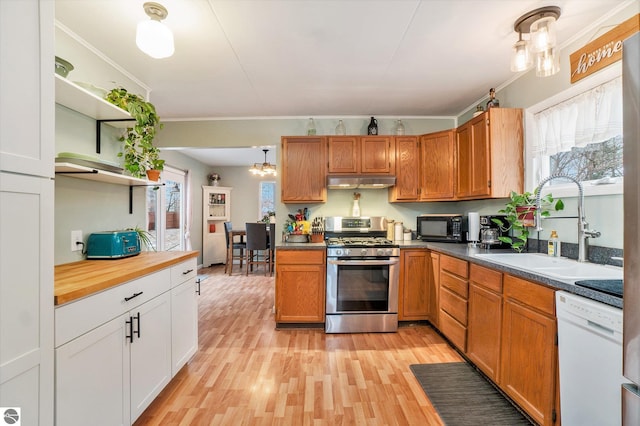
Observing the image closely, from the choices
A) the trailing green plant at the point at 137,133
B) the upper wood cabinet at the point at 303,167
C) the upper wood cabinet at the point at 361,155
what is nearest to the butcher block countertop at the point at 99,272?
the trailing green plant at the point at 137,133

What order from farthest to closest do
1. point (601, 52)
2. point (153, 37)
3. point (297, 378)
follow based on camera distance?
point (297, 378) < point (601, 52) < point (153, 37)

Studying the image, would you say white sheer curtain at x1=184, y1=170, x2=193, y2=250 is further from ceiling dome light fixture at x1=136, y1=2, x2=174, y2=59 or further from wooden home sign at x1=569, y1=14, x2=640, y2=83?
wooden home sign at x1=569, y1=14, x2=640, y2=83

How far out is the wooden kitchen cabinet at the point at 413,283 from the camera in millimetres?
2957

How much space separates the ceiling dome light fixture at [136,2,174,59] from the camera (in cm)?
153

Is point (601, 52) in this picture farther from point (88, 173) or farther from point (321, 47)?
point (88, 173)

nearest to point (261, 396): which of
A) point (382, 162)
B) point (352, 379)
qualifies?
point (352, 379)

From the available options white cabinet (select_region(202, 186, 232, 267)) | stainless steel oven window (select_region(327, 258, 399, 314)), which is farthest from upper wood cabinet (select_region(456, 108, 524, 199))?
white cabinet (select_region(202, 186, 232, 267))

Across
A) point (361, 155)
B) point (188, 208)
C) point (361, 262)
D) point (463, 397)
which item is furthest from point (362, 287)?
point (188, 208)

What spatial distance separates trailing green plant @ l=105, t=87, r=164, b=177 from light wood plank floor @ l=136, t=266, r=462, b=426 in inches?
64.0

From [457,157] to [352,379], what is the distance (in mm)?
2420

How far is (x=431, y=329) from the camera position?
9.70ft

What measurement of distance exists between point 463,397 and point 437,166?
2.24 metres

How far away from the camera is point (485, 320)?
1974mm

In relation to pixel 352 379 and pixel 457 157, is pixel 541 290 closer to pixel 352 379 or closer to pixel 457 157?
pixel 352 379
